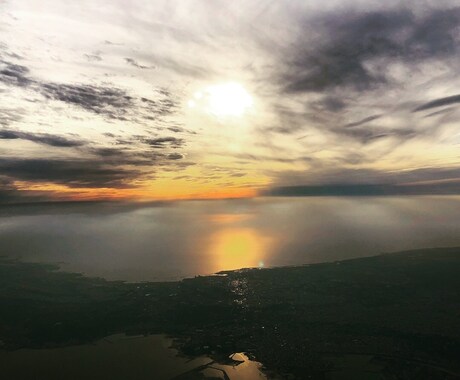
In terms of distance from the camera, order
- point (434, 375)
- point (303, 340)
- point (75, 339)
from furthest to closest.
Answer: point (75, 339), point (303, 340), point (434, 375)

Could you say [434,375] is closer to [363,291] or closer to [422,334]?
[422,334]

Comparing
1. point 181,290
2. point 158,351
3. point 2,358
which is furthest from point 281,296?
point 2,358

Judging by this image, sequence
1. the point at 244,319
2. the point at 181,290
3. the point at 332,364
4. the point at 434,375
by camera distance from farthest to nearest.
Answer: the point at 181,290 → the point at 244,319 → the point at 332,364 → the point at 434,375

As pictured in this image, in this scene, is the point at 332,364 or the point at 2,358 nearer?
the point at 332,364

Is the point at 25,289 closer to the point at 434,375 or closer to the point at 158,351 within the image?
the point at 158,351

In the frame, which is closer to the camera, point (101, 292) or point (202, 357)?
point (202, 357)

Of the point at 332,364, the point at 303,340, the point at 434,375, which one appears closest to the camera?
the point at 434,375

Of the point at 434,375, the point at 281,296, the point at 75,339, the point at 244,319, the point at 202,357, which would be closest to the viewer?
the point at 434,375

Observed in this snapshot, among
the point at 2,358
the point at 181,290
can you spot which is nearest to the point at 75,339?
the point at 2,358
